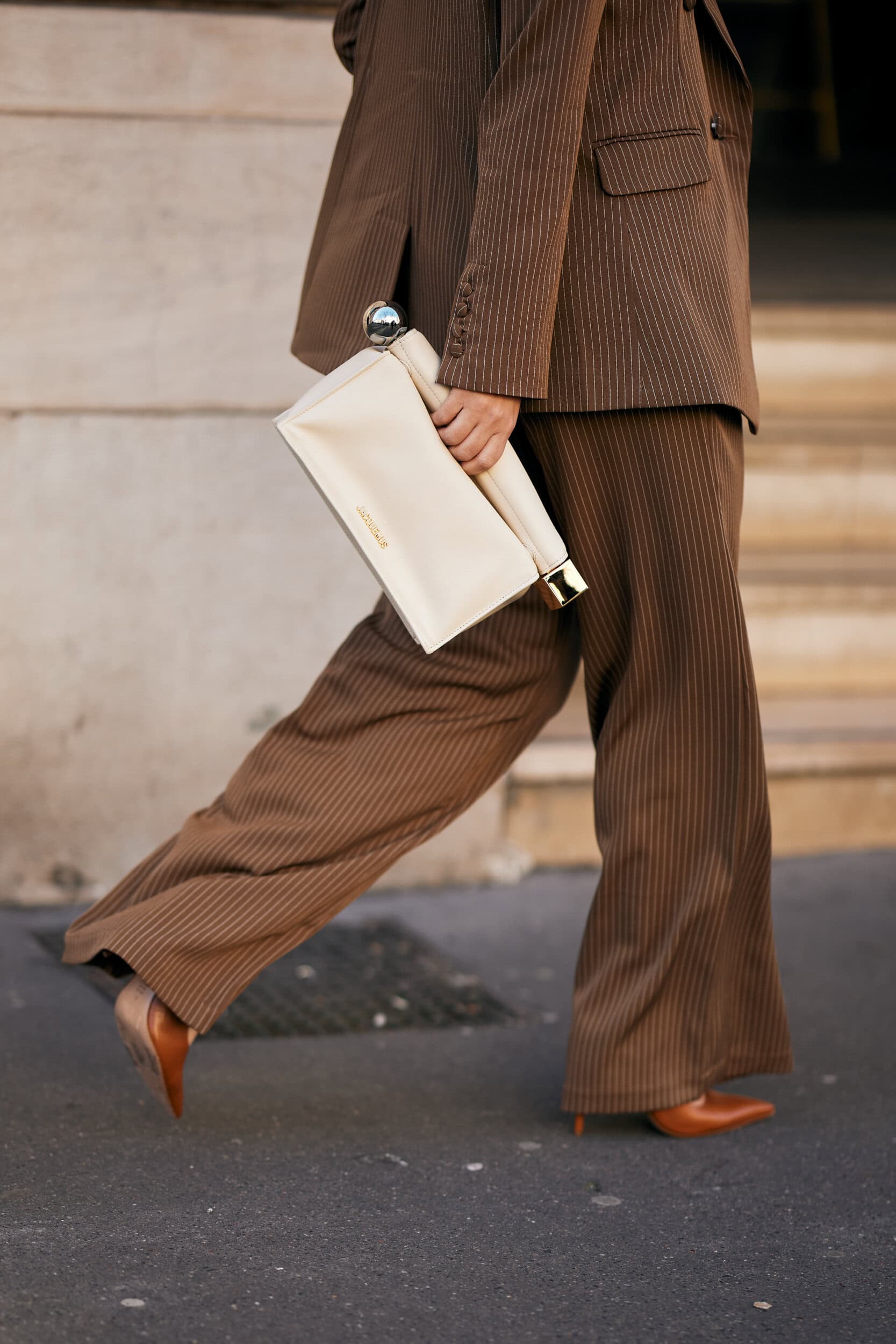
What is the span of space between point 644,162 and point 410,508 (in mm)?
552

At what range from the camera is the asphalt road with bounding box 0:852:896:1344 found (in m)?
1.84

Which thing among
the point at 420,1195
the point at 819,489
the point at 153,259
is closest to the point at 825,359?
the point at 819,489

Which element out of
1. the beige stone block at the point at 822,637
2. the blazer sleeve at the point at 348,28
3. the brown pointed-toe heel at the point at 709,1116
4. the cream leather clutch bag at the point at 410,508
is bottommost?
the brown pointed-toe heel at the point at 709,1116

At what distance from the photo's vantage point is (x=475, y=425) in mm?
2041

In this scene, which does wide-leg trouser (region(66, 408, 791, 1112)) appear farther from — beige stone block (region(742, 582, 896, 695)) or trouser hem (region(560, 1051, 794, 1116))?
beige stone block (region(742, 582, 896, 695))

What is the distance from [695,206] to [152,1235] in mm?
1489

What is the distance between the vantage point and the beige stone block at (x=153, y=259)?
125 inches

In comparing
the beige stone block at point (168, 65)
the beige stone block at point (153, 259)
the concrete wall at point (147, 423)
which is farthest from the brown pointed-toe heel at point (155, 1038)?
the beige stone block at point (168, 65)

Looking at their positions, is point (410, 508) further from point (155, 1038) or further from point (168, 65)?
point (168, 65)

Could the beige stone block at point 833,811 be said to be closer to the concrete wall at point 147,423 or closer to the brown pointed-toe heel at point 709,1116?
the concrete wall at point 147,423

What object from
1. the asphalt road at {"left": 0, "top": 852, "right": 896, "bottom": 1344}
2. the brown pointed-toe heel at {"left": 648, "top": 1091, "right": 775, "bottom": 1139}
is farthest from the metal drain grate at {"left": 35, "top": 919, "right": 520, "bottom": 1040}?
the brown pointed-toe heel at {"left": 648, "top": 1091, "right": 775, "bottom": 1139}

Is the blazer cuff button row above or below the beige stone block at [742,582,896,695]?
above

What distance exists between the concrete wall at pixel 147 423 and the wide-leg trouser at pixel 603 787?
40.3 inches

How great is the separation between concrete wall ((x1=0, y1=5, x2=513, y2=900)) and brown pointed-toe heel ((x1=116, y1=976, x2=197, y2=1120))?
120cm
